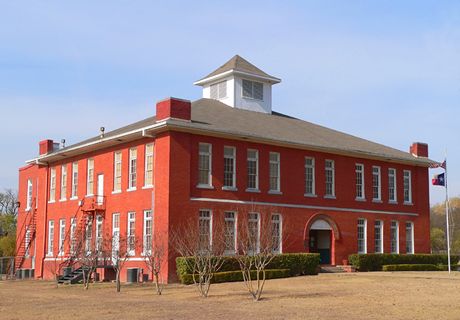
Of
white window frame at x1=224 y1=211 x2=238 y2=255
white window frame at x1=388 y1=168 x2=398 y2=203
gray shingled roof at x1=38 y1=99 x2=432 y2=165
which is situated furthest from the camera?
white window frame at x1=388 y1=168 x2=398 y2=203

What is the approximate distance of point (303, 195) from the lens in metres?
37.9

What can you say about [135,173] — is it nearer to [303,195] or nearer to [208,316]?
[303,195]

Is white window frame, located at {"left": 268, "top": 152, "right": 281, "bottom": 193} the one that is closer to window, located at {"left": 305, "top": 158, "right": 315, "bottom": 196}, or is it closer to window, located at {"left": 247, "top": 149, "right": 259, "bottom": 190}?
window, located at {"left": 247, "top": 149, "right": 259, "bottom": 190}

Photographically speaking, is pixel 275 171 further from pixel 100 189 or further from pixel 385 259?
pixel 100 189

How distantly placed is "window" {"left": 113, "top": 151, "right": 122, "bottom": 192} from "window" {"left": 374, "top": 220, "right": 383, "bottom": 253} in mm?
15971

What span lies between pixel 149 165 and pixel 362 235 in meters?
14.4

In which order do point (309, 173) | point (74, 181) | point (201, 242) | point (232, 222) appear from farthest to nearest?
point (74, 181), point (309, 173), point (232, 222), point (201, 242)

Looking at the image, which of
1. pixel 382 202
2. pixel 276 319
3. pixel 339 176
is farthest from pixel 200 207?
pixel 276 319

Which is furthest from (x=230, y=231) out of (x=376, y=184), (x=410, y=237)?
(x=410, y=237)

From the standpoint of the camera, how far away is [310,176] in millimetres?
38625

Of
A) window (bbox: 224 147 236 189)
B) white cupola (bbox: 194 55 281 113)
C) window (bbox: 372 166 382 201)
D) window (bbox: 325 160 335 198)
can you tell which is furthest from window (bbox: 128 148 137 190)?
window (bbox: 372 166 382 201)

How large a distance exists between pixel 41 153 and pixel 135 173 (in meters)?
11.9

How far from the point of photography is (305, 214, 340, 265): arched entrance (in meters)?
38.1

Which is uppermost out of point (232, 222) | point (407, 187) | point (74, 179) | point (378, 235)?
point (74, 179)
